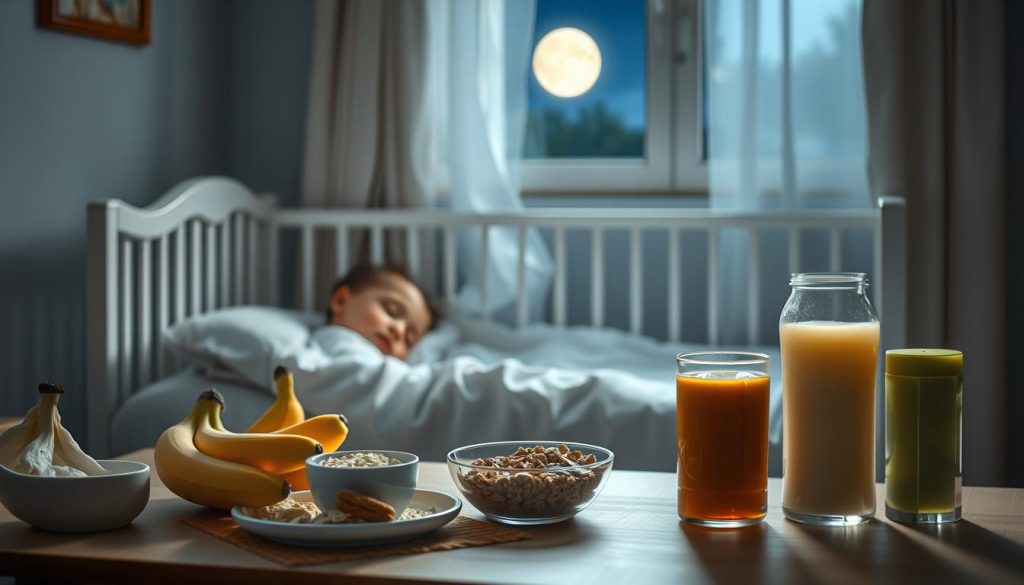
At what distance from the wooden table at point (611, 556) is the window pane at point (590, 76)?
2.02 metres

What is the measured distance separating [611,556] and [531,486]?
0.36ft

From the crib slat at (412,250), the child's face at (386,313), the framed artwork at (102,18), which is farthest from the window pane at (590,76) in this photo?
the framed artwork at (102,18)

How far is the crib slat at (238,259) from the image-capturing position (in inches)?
103

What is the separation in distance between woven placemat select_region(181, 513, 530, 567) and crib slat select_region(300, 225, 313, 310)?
175 centimetres

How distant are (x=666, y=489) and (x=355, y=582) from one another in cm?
43

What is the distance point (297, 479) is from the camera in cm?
111

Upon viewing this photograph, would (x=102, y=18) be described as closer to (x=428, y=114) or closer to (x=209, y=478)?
(x=428, y=114)

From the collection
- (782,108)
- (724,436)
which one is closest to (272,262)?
(782,108)

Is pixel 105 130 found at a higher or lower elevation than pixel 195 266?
higher

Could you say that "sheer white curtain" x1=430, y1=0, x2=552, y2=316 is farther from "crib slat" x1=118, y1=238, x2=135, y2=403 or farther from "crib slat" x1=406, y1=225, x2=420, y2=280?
"crib slat" x1=118, y1=238, x2=135, y2=403

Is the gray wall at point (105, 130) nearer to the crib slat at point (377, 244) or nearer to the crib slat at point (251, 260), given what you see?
the crib slat at point (251, 260)

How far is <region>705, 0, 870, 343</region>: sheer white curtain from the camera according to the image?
254 centimetres

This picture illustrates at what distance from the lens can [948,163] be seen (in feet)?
7.93

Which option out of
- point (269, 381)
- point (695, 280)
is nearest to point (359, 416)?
point (269, 381)
